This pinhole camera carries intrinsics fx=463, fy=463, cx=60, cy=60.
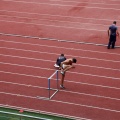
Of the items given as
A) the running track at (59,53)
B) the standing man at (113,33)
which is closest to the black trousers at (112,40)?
the standing man at (113,33)

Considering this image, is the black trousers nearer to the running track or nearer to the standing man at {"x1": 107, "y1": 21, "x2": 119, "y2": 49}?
the standing man at {"x1": 107, "y1": 21, "x2": 119, "y2": 49}

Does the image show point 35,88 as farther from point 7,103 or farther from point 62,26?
point 62,26

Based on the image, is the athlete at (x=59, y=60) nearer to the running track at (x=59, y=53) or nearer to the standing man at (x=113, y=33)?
the running track at (x=59, y=53)

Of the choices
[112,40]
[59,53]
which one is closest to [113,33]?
[112,40]

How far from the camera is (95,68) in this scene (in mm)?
18172

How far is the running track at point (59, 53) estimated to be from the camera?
15.5m

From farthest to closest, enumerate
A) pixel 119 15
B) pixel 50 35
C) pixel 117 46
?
pixel 119 15, pixel 50 35, pixel 117 46

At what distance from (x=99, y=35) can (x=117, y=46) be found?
5.02ft

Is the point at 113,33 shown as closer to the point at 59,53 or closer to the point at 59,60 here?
the point at 59,53

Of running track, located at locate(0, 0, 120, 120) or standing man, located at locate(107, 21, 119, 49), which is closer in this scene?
running track, located at locate(0, 0, 120, 120)

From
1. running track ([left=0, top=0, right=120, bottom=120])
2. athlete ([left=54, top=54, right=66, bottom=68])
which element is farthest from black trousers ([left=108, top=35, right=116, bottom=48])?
athlete ([left=54, top=54, right=66, bottom=68])

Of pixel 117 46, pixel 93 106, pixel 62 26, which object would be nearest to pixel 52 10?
pixel 62 26

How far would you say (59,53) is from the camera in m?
19.6

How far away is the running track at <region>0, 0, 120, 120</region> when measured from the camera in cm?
1552
